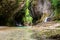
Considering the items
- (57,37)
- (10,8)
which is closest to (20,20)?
(10,8)

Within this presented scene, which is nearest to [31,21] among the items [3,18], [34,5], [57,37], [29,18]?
[29,18]

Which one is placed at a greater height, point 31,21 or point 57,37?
point 57,37

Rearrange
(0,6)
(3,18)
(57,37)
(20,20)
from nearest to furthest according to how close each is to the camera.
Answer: (57,37) < (0,6) < (3,18) < (20,20)

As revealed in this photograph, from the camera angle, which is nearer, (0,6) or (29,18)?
(0,6)

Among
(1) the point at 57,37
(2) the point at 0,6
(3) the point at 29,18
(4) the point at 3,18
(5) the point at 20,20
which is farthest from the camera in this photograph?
(3) the point at 29,18

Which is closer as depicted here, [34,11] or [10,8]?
[10,8]

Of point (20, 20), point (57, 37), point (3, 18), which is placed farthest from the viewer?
point (20, 20)

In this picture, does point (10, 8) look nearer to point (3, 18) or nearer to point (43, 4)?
point (3, 18)

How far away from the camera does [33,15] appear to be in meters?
40.6

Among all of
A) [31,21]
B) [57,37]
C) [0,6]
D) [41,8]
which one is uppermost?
[57,37]

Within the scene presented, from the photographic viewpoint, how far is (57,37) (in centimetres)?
716

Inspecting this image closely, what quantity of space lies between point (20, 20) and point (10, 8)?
19.0ft

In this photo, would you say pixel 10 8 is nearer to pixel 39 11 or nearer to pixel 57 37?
pixel 39 11

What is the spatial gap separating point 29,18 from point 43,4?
16.3 ft
